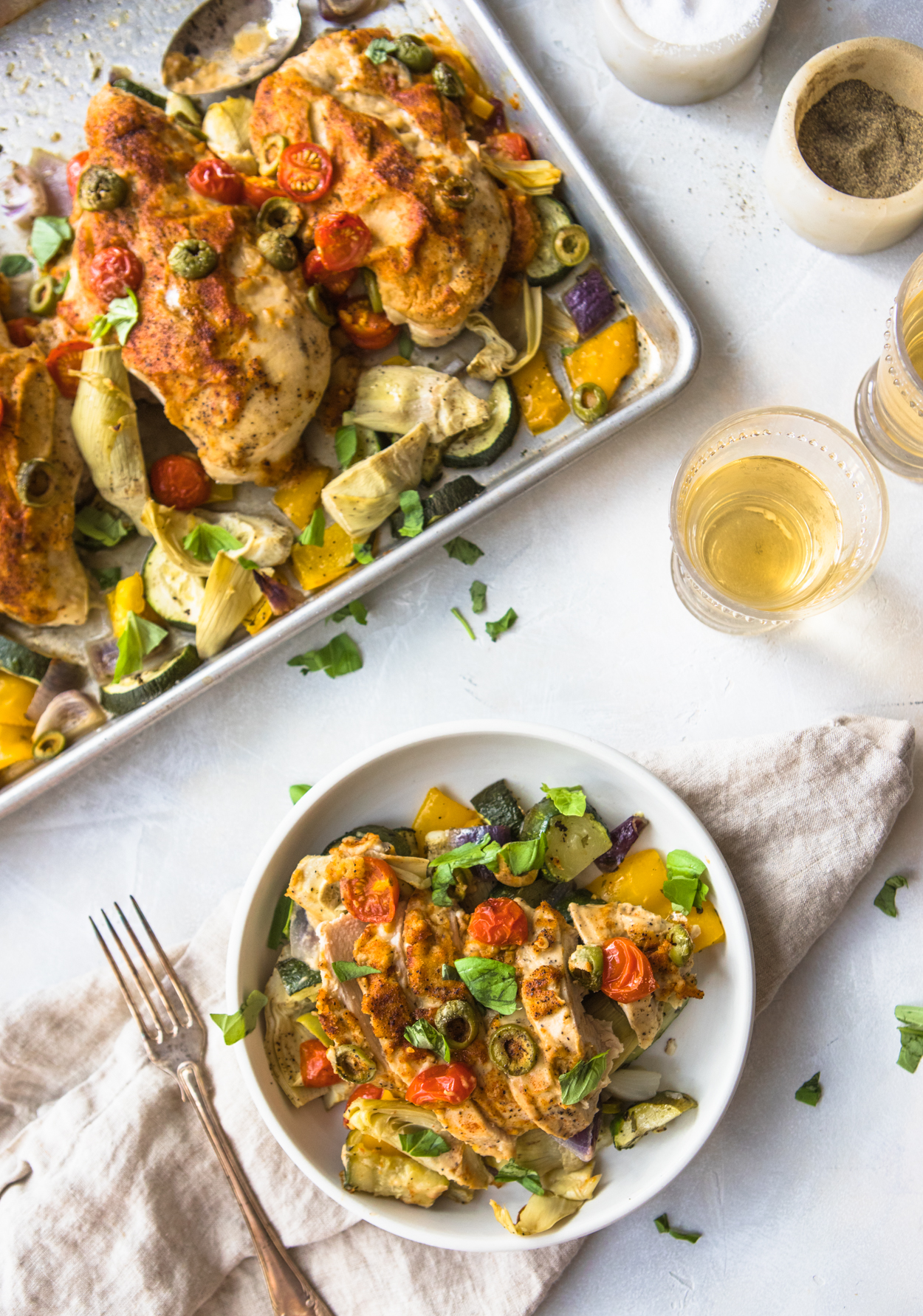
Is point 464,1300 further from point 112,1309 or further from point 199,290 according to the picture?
point 199,290

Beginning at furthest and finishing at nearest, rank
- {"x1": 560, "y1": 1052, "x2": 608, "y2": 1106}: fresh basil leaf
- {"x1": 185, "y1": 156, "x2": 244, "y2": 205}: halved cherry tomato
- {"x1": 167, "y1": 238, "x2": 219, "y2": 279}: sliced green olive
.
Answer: {"x1": 185, "y1": 156, "x2": 244, "y2": 205}: halved cherry tomato
{"x1": 167, "y1": 238, "x2": 219, "y2": 279}: sliced green olive
{"x1": 560, "y1": 1052, "x2": 608, "y2": 1106}: fresh basil leaf

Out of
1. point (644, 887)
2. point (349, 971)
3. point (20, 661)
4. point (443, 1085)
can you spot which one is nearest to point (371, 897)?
point (349, 971)

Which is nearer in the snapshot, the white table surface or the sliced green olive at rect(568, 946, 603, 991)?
the sliced green olive at rect(568, 946, 603, 991)

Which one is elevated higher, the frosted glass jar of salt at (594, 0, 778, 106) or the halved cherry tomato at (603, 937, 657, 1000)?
the frosted glass jar of salt at (594, 0, 778, 106)

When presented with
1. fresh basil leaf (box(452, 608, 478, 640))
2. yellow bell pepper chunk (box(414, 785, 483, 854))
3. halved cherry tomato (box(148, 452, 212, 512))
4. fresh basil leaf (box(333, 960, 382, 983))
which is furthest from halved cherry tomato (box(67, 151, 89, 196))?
fresh basil leaf (box(333, 960, 382, 983))

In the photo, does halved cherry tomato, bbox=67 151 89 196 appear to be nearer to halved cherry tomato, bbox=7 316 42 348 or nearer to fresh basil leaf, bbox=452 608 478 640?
halved cherry tomato, bbox=7 316 42 348

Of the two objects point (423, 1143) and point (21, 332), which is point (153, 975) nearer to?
point (423, 1143)

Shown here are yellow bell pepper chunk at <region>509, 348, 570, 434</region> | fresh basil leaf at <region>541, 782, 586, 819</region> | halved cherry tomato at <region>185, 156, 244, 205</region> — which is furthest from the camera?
yellow bell pepper chunk at <region>509, 348, 570, 434</region>
